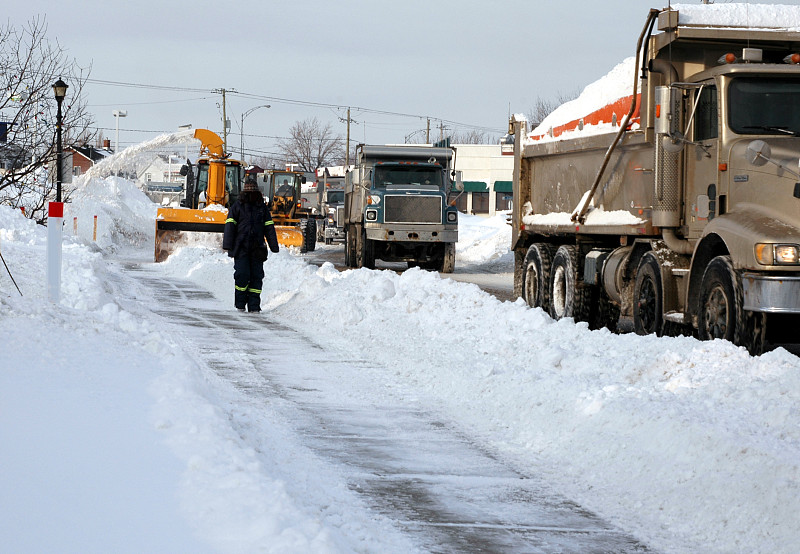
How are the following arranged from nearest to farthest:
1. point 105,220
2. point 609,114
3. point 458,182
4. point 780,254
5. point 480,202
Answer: point 780,254
point 609,114
point 458,182
point 105,220
point 480,202

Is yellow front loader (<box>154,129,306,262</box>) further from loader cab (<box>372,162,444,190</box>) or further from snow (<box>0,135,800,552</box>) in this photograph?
snow (<box>0,135,800,552</box>)

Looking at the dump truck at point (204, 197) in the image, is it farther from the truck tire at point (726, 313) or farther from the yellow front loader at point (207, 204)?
the truck tire at point (726, 313)

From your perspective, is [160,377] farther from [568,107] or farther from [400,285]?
[568,107]

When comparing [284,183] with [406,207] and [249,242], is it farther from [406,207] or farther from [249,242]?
[249,242]

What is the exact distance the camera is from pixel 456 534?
466 cm

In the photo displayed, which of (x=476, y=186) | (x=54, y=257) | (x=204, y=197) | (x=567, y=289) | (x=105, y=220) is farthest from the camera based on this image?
(x=476, y=186)

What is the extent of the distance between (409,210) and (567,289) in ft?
37.4

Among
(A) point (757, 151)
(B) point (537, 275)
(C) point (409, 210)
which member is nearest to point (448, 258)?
(C) point (409, 210)

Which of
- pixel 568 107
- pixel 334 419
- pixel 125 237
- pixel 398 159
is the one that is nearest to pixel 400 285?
pixel 568 107

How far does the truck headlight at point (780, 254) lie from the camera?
27.8 feet

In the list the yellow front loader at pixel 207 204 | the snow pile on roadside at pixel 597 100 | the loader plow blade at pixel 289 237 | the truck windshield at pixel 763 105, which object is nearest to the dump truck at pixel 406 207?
the loader plow blade at pixel 289 237

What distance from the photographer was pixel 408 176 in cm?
2559

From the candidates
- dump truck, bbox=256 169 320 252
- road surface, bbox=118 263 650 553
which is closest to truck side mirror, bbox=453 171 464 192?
dump truck, bbox=256 169 320 252

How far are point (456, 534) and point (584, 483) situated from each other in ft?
4.11
